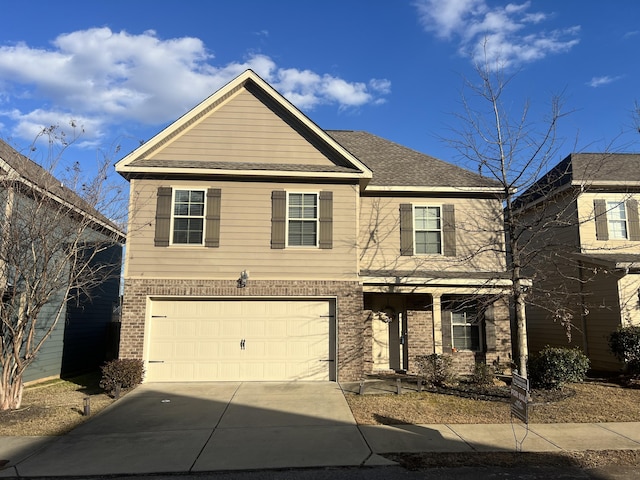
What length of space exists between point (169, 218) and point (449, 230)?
7982 millimetres

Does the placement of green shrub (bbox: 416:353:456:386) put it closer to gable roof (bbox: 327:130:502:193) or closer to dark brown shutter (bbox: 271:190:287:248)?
dark brown shutter (bbox: 271:190:287:248)

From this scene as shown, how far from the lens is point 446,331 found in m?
12.9

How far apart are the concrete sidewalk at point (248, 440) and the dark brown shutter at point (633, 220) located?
8.86 metres

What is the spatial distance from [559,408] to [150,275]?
987cm

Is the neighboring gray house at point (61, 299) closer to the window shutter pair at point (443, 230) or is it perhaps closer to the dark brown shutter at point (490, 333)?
the window shutter pair at point (443, 230)

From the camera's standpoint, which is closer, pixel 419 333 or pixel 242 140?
pixel 242 140

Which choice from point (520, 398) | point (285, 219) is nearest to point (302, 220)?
point (285, 219)

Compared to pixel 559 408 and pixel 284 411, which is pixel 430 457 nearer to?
pixel 284 411

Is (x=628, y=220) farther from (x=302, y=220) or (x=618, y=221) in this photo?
(x=302, y=220)

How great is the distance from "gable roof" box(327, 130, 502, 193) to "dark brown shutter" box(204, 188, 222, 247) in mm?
4401

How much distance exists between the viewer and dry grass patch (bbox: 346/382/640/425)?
8.12 m

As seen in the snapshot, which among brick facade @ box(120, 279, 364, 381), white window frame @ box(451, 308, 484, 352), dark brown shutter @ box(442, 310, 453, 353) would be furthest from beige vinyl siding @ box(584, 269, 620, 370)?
brick facade @ box(120, 279, 364, 381)

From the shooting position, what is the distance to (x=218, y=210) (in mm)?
11586

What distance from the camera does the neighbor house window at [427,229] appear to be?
1294cm
